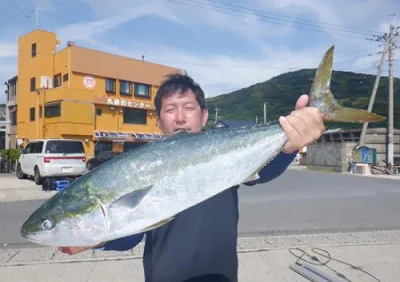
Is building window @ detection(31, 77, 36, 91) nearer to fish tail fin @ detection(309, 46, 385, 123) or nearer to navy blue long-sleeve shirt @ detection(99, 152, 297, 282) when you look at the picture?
navy blue long-sleeve shirt @ detection(99, 152, 297, 282)

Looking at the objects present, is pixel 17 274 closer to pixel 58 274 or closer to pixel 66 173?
pixel 58 274

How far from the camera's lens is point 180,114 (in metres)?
2.46

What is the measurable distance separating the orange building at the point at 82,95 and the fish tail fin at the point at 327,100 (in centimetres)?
2734

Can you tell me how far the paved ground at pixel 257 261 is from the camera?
4.90 meters

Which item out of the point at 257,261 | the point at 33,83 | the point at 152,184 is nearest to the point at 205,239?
the point at 152,184

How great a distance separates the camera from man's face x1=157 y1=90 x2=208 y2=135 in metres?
2.44

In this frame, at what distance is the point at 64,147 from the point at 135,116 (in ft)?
64.3

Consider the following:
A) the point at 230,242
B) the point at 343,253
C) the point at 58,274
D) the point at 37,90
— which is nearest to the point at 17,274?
the point at 58,274

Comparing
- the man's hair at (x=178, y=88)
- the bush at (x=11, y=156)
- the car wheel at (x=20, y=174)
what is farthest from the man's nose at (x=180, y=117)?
the bush at (x=11, y=156)

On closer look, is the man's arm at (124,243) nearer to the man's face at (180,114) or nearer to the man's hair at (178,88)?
the man's face at (180,114)

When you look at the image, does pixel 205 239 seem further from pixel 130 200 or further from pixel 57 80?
pixel 57 80

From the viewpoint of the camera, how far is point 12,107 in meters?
40.2

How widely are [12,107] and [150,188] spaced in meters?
43.8

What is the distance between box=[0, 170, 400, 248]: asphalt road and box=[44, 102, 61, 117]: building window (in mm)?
19651
